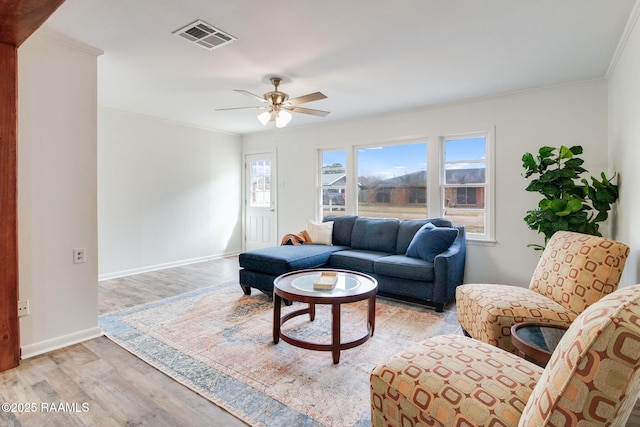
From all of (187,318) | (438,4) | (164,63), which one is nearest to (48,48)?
(164,63)

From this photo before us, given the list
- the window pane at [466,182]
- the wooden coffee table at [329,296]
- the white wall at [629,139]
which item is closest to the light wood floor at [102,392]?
the wooden coffee table at [329,296]

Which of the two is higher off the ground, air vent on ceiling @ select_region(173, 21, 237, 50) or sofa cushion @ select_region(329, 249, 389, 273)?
air vent on ceiling @ select_region(173, 21, 237, 50)

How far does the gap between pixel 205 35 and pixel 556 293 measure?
3.24m

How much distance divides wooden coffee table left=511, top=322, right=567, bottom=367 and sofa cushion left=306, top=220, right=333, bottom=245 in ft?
10.4

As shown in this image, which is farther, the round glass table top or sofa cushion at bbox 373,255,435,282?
sofa cushion at bbox 373,255,435,282

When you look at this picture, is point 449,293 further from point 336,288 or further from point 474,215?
point 336,288

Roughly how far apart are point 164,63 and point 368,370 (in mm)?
3201

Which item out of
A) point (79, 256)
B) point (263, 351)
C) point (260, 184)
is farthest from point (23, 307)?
point (260, 184)

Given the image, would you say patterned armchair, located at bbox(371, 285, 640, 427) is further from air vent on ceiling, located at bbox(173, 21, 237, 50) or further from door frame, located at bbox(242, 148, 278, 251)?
door frame, located at bbox(242, 148, 278, 251)

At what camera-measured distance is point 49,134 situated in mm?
2594

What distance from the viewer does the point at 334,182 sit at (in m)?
5.72

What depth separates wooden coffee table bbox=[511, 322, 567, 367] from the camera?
1.61 metres

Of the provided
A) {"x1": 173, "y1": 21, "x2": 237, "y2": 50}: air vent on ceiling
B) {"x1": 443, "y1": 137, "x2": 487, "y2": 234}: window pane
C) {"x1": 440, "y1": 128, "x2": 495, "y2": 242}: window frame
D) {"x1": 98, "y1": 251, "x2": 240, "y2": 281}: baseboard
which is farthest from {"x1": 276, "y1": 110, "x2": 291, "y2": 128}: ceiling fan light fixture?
{"x1": 98, "y1": 251, "x2": 240, "y2": 281}: baseboard

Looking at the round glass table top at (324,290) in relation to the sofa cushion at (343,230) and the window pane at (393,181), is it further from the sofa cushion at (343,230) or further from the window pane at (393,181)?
the window pane at (393,181)
